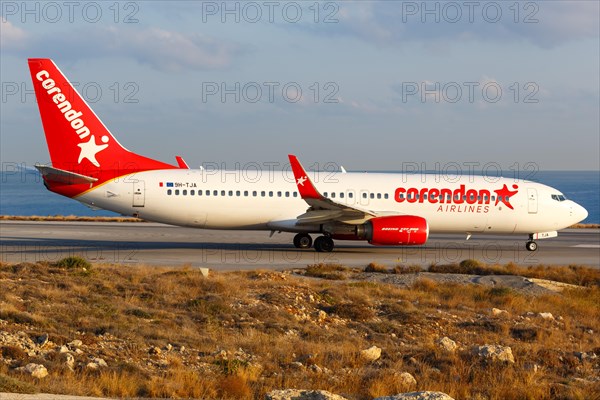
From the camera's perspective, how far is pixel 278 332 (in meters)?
15.2

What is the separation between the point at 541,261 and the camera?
31.2 m

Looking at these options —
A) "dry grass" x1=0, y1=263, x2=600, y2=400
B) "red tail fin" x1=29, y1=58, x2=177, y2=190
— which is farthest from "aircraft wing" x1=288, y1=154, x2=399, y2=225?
"dry grass" x1=0, y1=263, x2=600, y2=400

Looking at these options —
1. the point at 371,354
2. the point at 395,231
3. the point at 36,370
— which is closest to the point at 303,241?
the point at 395,231

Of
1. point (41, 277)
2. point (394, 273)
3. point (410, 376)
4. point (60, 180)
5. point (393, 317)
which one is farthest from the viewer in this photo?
point (60, 180)

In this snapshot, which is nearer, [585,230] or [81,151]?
[81,151]

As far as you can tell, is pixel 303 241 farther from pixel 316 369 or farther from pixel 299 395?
pixel 299 395

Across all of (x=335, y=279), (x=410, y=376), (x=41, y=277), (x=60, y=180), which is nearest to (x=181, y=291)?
(x=41, y=277)

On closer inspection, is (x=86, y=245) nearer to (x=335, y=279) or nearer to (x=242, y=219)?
(x=242, y=219)

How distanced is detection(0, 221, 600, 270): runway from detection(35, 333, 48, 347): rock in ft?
42.2

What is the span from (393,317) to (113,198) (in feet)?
52.6

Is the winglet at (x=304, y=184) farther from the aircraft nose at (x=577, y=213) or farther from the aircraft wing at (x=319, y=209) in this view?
the aircraft nose at (x=577, y=213)

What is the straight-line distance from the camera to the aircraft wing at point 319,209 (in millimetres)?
29594

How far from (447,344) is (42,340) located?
698 centimetres

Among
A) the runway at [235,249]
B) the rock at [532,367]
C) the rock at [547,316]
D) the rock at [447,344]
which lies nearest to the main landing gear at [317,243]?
the runway at [235,249]
